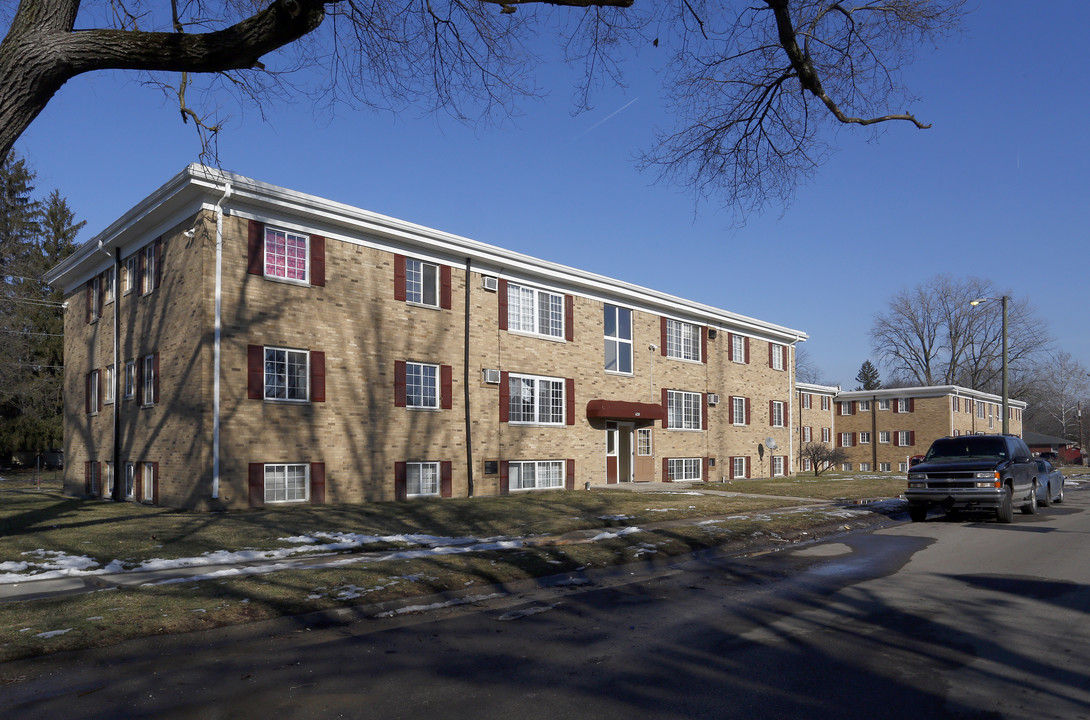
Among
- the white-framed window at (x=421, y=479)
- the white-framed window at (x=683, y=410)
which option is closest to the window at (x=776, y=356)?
the white-framed window at (x=683, y=410)

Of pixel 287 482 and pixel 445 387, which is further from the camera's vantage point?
pixel 445 387

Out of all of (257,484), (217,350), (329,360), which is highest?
(217,350)

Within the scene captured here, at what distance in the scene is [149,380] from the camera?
65.9 ft

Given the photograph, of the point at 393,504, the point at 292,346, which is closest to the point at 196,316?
the point at 292,346

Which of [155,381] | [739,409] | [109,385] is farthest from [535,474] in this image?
[739,409]

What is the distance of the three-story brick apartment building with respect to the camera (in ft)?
58.2

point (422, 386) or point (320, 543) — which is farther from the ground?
point (422, 386)

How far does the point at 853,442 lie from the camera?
57.9 meters

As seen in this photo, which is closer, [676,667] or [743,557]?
[676,667]

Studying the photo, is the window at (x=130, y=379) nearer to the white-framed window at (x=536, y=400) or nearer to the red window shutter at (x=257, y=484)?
the red window shutter at (x=257, y=484)

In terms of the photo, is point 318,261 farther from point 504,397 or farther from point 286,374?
point 504,397

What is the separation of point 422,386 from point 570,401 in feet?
20.0

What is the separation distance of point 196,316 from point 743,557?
42.1 ft

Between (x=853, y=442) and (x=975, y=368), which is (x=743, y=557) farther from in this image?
(x=975, y=368)
